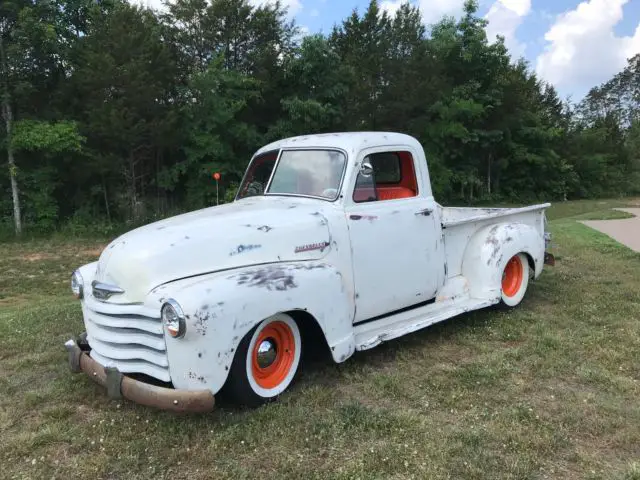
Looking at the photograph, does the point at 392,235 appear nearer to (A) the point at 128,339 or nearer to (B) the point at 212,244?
(B) the point at 212,244

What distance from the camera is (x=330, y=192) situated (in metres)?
4.43

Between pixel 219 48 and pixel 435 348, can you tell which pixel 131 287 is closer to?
pixel 435 348

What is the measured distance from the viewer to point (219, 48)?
2075cm

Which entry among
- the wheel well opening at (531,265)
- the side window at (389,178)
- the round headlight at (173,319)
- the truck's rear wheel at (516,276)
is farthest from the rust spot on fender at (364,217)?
the wheel well opening at (531,265)

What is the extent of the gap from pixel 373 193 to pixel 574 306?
3008 mm

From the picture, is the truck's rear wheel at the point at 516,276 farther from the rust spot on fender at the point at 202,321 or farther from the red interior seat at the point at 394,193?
the rust spot on fender at the point at 202,321

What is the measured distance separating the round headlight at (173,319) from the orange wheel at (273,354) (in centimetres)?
62

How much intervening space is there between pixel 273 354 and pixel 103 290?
1.26 meters

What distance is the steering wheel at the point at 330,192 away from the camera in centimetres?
440

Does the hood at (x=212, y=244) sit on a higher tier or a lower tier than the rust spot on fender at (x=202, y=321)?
higher

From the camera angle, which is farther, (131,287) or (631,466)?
(131,287)

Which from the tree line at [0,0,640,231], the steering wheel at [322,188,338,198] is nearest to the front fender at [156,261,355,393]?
the steering wheel at [322,188,338,198]

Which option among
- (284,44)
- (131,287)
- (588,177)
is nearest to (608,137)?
(588,177)

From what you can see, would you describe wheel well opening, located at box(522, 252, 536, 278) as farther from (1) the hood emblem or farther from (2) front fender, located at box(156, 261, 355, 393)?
(1) the hood emblem
